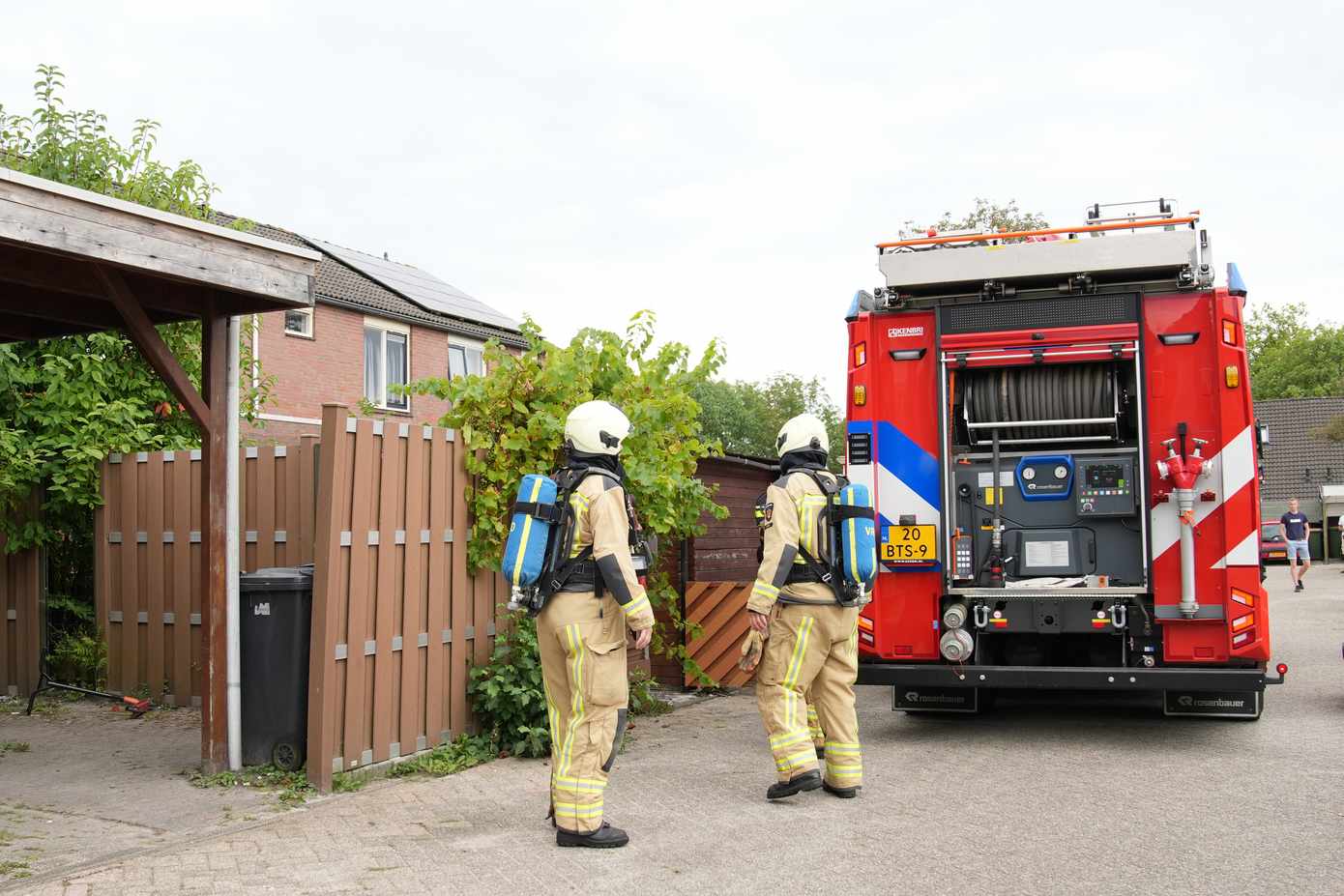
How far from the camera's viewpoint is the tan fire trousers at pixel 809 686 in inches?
249

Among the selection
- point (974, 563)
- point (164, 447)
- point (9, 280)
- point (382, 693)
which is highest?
point (9, 280)

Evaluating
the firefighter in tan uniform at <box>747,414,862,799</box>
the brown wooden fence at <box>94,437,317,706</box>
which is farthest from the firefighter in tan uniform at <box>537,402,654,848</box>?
the brown wooden fence at <box>94,437,317,706</box>

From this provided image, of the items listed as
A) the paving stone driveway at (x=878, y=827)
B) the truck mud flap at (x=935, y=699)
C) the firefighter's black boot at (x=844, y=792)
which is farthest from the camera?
the truck mud flap at (x=935, y=699)

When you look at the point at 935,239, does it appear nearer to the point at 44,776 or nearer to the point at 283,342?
the point at 44,776

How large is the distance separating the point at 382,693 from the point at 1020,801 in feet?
11.6

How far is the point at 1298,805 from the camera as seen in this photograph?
240 inches

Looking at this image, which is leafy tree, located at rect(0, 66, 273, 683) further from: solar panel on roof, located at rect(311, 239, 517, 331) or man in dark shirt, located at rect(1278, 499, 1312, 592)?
man in dark shirt, located at rect(1278, 499, 1312, 592)

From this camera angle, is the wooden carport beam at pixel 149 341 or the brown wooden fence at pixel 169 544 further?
the brown wooden fence at pixel 169 544

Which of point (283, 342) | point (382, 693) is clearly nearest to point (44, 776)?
point (382, 693)

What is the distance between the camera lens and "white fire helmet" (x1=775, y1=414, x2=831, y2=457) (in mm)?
6770

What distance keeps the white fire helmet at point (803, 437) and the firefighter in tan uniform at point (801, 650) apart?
181mm

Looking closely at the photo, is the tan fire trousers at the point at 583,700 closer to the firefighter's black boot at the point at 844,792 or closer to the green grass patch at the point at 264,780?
the firefighter's black boot at the point at 844,792

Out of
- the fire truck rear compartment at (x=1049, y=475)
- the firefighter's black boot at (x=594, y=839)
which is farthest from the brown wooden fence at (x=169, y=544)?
the fire truck rear compartment at (x=1049, y=475)

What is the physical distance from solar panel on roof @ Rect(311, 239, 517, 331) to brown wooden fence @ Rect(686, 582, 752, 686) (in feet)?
56.3
